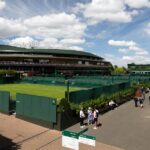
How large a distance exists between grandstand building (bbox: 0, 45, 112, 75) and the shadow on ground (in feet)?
264

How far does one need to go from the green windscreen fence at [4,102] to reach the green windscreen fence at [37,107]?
1892 millimetres

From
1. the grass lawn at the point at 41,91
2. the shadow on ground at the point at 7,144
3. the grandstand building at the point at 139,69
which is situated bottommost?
the shadow on ground at the point at 7,144

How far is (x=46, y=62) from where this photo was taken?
10088cm

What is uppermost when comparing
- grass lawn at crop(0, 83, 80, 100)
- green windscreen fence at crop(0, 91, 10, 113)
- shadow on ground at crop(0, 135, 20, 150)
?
green windscreen fence at crop(0, 91, 10, 113)

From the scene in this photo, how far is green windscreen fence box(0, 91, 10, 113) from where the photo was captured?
68.8ft

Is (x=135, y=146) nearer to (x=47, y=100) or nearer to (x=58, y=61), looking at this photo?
(x=47, y=100)

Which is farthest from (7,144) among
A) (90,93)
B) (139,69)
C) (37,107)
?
(139,69)

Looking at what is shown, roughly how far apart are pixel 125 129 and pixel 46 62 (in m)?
85.9

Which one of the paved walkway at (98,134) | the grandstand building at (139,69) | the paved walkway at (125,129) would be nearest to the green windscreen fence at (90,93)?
the paved walkway at (125,129)

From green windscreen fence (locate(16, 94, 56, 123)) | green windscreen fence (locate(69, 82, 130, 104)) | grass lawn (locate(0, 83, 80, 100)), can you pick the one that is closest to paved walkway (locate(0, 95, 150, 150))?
green windscreen fence (locate(16, 94, 56, 123))

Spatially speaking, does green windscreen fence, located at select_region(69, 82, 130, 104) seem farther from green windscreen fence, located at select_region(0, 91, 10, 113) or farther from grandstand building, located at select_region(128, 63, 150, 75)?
grandstand building, located at select_region(128, 63, 150, 75)

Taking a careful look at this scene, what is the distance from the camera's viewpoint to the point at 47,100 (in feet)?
57.1

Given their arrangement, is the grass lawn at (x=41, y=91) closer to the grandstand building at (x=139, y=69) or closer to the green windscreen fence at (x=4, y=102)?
the green windscreen fence at (x=4, y=102)

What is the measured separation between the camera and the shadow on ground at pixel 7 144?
42.7 ft
